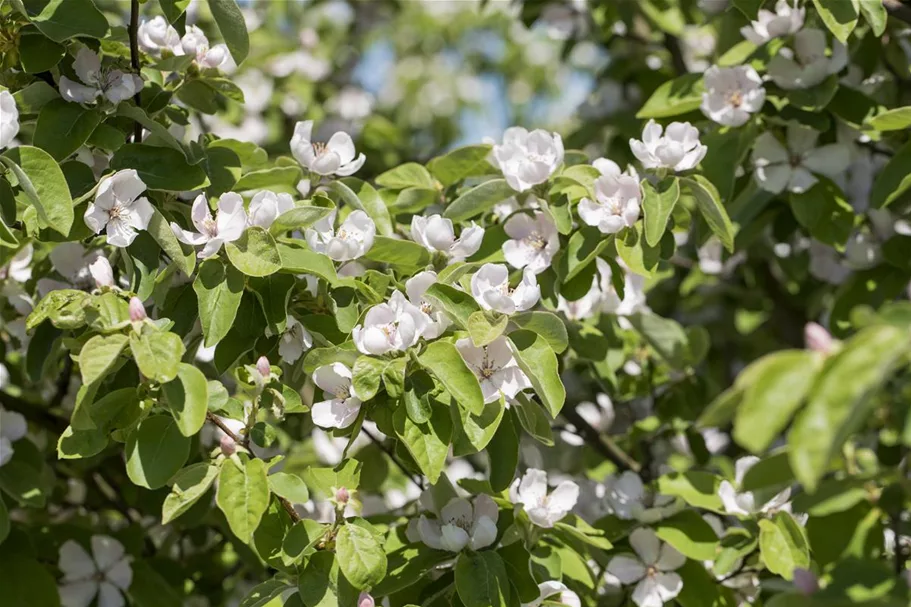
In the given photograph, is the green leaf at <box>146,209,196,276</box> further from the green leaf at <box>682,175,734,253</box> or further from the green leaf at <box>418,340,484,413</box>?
the green leaf at <box>682,175,734,253</box>

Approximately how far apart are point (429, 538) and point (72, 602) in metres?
0.72

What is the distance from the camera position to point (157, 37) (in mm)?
1604

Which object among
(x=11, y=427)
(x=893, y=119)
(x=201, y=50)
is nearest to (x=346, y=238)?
(x=201, y=50)

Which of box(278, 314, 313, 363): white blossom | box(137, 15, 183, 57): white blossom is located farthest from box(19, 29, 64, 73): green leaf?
box(278, 314, 313, 363): white blossom

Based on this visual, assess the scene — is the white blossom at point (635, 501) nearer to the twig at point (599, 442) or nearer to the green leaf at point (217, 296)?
the twig at point (599, 442)

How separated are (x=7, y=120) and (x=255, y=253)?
0.35 metres

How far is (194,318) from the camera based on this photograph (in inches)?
58.4

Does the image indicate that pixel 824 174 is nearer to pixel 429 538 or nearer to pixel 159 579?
pixel 429 538

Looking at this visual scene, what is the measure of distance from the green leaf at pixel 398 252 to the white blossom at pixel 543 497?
0.35 metres

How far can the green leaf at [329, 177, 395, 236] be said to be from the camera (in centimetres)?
158

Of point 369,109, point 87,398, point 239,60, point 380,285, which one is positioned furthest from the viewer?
point 369,109

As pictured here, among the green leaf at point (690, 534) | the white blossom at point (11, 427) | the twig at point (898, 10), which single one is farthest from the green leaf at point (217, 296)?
the twig at point (898, 10)

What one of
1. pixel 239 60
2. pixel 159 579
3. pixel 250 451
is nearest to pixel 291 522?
pixel 250 451

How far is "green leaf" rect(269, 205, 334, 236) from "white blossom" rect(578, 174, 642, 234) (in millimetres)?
383
